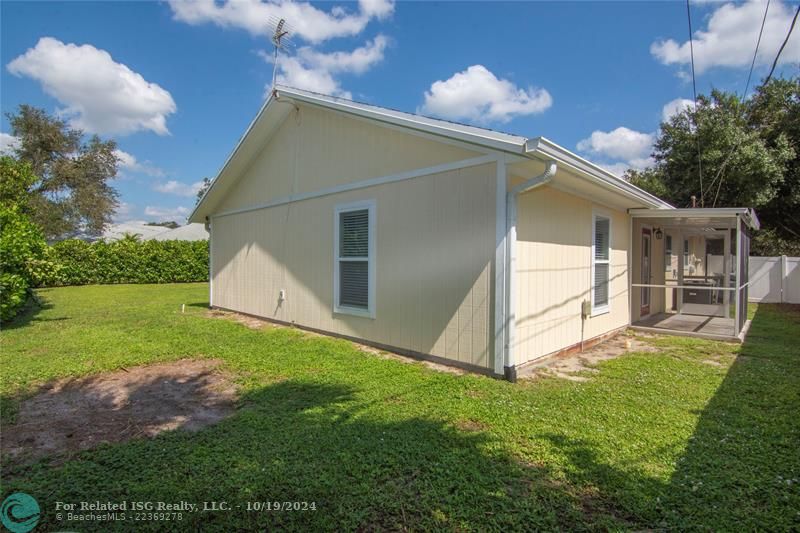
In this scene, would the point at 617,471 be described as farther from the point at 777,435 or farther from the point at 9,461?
the point at 9,461

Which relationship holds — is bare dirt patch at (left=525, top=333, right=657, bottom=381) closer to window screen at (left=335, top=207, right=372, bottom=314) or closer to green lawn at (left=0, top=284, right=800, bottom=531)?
green lawn at (left=0, top=284, right=800, bottom=531)

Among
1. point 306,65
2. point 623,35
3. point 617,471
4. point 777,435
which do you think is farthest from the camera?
point 306,65

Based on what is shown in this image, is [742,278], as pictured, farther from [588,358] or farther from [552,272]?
[552,272]

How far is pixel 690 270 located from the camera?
40.5 ft

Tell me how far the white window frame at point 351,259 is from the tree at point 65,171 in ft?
79.7

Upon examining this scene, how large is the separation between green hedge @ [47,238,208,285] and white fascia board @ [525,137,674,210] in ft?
62.3

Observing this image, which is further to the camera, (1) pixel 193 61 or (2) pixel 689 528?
(1) pixel 193 61

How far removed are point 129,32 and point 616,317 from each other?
457 inches

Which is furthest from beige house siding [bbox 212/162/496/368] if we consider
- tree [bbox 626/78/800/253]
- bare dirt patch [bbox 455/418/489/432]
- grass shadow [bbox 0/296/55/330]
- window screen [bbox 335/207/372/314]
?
tree [bbox 626/78/800/253]

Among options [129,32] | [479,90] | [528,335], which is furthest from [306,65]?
[528,335]

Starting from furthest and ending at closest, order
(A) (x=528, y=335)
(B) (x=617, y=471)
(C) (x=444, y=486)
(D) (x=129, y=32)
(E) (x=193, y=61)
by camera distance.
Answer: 1. (E) (x=193, y=61)
2. (D) (x=129, y=32)
3. (A) (x=528, y=335)
4. (B) (x=617, y=471)
5. (C) (x=444, y=486)

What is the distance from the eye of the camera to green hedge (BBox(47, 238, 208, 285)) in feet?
56.0

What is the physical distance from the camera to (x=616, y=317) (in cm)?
789

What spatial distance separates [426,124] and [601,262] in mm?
4305
